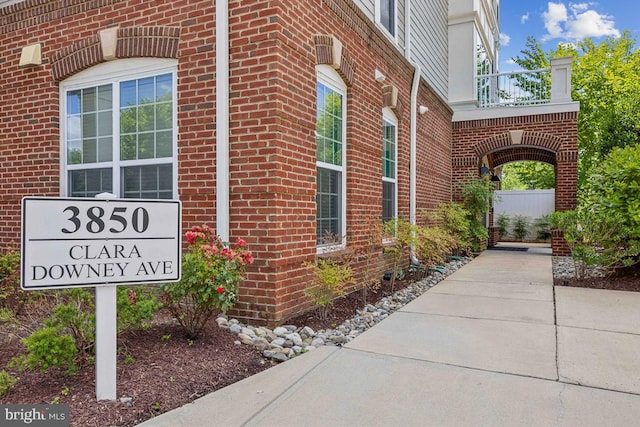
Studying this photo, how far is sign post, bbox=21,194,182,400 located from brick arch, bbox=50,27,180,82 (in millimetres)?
2569

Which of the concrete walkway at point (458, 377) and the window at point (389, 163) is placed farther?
the window at point (389, 163)

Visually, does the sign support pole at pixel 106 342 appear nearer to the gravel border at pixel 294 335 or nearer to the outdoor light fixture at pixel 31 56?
the gravel border at pixel 294 335

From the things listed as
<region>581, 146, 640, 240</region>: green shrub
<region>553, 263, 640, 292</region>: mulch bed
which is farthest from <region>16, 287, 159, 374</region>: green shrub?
<region>581, 146, 640, 240</region>: green shrub

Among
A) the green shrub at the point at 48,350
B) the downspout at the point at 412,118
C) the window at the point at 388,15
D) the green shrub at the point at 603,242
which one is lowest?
the green shrub at the point at 48,350

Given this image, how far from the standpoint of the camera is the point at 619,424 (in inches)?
96.4

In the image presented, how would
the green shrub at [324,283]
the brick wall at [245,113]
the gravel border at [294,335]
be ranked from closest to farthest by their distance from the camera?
the gravel border at [294,335]
the brick wall at [245,113]
the green shrub at [324,283]

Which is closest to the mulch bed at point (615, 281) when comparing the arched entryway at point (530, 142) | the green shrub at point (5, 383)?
the arched entryway at point (530, 142)

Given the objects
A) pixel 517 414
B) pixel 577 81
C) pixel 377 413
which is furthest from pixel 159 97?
pixel 577 81

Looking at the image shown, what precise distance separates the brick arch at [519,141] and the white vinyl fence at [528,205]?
391 cm

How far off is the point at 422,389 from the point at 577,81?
17934mm

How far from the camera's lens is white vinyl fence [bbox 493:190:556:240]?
1509cm

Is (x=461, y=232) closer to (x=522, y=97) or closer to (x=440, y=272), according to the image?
(x=440, y=272)

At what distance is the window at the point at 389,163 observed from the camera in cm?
729

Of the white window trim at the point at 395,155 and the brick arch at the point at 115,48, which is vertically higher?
the brick arch at the point at 115,48
